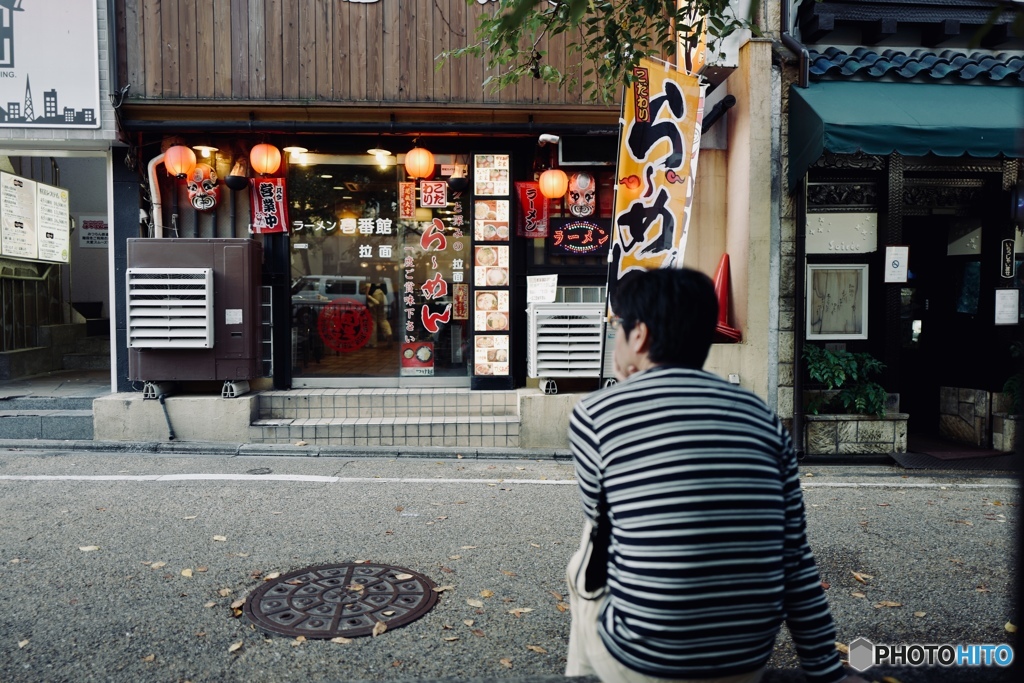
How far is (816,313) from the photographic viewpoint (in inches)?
368

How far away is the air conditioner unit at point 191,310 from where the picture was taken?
9000 mm

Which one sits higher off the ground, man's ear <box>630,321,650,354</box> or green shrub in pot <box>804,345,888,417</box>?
man's ear <box>630,321,650,354</box>

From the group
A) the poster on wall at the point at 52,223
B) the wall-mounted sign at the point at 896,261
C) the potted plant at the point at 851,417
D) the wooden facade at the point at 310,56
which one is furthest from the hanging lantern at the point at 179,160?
the wall-mounted sign at the point at 896,261

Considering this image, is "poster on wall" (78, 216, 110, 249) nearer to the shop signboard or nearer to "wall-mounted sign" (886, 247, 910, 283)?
the shop signboard

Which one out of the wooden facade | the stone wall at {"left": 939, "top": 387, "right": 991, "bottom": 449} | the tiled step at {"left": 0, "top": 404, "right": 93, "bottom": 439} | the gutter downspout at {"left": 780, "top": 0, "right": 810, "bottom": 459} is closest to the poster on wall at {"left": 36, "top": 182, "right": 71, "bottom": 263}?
the tiled step at {"left": 0, "top": 404, "right": 93, "bottom": 439}

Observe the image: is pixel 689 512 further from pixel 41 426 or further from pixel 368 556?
pixel 41 426

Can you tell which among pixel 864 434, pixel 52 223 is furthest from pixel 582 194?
pixel 52 223

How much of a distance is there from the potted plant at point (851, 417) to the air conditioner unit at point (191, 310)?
7162 millimetres

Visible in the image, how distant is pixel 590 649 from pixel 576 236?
26.8ft

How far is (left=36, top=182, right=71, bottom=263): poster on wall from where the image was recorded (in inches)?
460

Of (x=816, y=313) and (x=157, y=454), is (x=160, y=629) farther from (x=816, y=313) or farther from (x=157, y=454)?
(x=816, y=313)

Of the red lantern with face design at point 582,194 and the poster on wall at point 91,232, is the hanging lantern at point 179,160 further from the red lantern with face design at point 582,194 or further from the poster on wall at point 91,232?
the poster on wall at point 91,232

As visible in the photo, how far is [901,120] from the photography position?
7906 millimetres

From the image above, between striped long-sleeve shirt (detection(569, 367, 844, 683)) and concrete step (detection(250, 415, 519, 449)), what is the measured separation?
7.16 m
